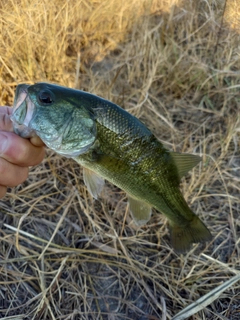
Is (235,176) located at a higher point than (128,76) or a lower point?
lower

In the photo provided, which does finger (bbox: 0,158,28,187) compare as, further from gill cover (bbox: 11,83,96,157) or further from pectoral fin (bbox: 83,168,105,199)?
pectoral fin (bbox: 83,168,105,199)

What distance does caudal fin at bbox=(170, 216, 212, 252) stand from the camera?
6.14 feet

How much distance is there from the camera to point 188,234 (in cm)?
189

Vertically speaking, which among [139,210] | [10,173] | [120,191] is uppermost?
[10,173]

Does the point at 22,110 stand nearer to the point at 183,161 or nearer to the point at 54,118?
the point at 54,118

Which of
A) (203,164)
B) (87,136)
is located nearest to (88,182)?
(87,136)

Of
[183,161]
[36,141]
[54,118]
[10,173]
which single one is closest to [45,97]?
[54,118]

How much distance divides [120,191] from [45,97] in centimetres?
123

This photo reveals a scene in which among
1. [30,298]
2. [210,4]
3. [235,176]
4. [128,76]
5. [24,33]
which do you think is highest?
[210,4]

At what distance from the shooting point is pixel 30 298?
2049 mm

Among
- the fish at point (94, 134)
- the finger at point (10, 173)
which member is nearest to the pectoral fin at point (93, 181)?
the fish at point (94, 134)

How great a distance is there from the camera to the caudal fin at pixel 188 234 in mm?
1872

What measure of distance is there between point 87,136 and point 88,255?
3.43 feet

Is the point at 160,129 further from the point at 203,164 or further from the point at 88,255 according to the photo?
the point at 88,255
